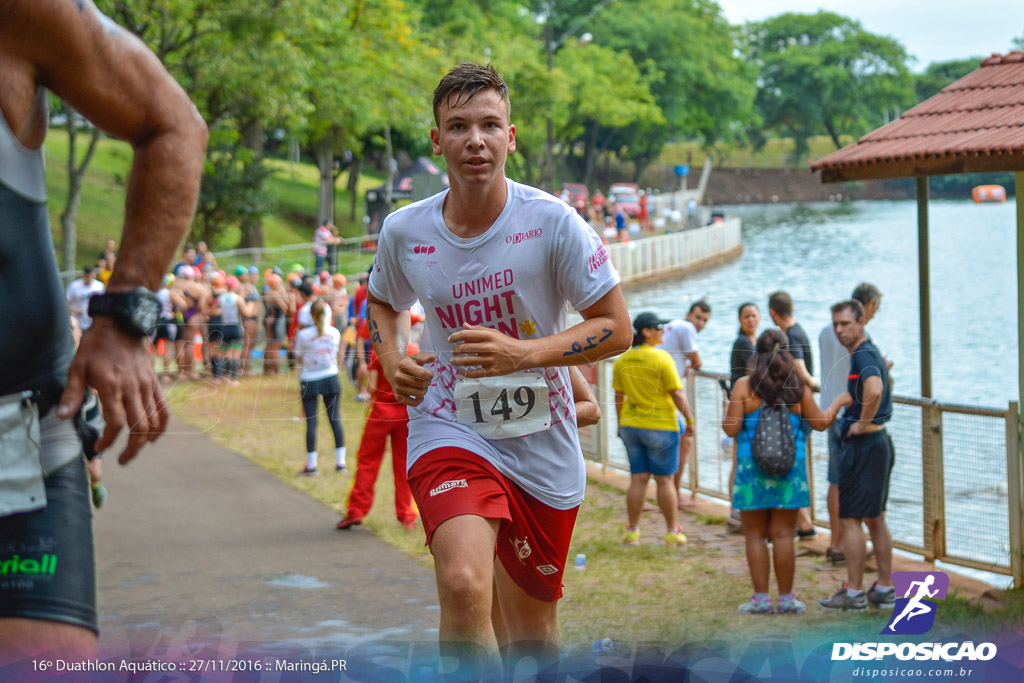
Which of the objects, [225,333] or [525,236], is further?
[225,333]

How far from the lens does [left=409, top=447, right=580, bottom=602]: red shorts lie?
342cm

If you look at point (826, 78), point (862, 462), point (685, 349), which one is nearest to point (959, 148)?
point (862, 462)

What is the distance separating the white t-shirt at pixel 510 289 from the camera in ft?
11.4

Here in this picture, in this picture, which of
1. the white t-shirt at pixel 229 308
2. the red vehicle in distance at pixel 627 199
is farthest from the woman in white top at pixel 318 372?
the red vehicle in distance at pixel 627 199

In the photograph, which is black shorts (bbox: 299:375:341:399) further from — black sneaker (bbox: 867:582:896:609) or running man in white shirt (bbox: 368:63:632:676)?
running man in white shirt (bbox: 368:63:632:676)

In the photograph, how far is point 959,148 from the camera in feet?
22.8

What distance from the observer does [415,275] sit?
11.8 feet

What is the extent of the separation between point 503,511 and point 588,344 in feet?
1.82

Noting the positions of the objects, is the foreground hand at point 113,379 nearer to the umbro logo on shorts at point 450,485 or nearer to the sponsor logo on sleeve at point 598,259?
the umbro logo on shorts at point 450,485

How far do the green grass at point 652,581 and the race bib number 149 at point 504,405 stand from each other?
1.79 meters

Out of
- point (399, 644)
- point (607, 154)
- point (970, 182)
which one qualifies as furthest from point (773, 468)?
point (607, 154)

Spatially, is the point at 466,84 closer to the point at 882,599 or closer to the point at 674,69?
the point at 882,599

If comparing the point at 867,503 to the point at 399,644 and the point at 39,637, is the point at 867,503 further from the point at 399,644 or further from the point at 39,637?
the point at 39,637

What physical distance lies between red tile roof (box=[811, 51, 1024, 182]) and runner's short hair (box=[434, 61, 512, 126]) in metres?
4.14
